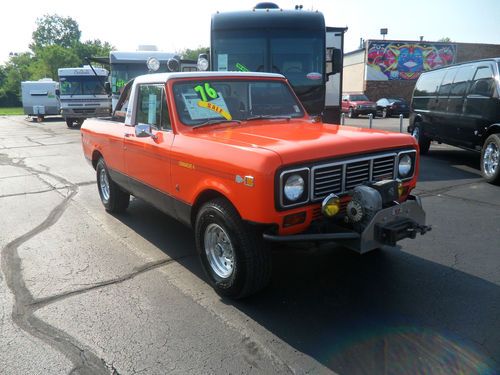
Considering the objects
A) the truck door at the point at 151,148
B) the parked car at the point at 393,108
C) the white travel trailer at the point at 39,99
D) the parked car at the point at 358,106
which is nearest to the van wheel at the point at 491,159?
the truck door at the point at 151,148

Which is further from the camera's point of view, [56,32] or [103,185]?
[56,32]

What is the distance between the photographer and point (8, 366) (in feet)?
9.59

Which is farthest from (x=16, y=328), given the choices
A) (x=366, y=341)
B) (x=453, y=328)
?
(x=453, y=328)

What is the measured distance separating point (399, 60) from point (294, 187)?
3430cm

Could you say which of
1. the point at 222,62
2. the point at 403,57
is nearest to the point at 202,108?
the point at 222,62

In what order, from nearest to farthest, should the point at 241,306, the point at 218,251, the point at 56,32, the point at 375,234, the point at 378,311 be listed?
the point at 375,234 < the point at 378,311 < the point at 241,306 < the point at 218,251 < the point at 56,32

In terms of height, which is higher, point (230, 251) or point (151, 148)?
point (151, 148)

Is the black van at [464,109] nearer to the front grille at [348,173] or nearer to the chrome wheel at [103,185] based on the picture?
the front grille at [348,173]

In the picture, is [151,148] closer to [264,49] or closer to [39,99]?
[264,49]

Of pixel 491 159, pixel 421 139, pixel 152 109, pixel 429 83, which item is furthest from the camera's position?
pixel 421 139

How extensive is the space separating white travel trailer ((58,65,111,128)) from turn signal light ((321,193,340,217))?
2032 cm

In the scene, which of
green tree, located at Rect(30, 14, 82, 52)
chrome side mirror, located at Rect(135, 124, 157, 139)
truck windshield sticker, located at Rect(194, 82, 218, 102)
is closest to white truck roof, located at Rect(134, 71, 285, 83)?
truck windshield sticker, located at Rect(194, 82, 218, 102)

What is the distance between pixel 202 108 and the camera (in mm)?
4355

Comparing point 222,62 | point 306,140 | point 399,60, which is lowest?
point 306,140
